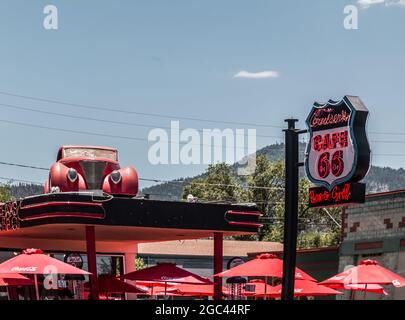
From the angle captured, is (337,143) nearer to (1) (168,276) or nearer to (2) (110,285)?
(1) (168,276)

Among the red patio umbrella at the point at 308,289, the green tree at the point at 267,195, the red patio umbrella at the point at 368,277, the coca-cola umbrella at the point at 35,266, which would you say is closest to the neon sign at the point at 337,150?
the red patio umbrella at the point at 368,277

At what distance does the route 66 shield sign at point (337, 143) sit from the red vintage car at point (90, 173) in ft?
27.8

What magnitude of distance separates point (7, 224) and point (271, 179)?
54.2 m

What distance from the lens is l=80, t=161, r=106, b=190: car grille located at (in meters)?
30.4

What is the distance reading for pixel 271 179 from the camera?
82.5 metres

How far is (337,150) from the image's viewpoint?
21938mm

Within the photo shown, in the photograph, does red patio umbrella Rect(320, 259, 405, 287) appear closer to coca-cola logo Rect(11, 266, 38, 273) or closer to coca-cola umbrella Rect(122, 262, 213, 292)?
coca-cola umbrella Rect(122, 262, 213, 292)

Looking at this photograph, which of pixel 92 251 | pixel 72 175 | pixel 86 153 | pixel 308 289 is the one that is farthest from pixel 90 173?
pixel 308 289

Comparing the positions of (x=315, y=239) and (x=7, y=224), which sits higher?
(x=7, y=224)

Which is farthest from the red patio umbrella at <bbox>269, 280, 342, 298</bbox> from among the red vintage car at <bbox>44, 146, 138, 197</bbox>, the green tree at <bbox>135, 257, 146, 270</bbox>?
the green tree at <bbox>135, 257, 146, 270</bbox>
